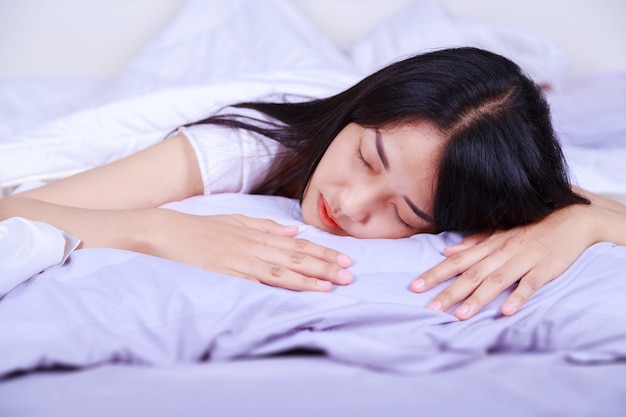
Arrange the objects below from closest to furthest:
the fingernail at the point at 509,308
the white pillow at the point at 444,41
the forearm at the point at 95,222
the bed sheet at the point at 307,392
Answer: the bed sheet at the point at 307,392 → the fingernail at the point at 509,308 → the forearm at the point at 95,222 → the white pillow at the point at 444,41

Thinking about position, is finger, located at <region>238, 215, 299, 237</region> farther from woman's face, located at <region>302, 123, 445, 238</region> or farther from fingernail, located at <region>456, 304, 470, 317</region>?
fingernail, located at <region>456, 304, 470, 317</region>

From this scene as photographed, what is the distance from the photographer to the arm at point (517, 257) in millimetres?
824

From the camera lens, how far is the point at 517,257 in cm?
89

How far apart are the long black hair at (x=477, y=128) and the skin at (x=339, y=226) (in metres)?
0.02

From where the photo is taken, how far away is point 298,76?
4.48ft

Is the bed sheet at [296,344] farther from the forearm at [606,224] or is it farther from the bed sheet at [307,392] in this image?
the forearm at [606,224]

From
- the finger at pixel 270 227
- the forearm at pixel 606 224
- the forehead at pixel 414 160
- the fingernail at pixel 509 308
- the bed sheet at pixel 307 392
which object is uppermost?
the forehead at pixel 414 160

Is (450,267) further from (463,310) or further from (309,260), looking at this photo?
(309,260)

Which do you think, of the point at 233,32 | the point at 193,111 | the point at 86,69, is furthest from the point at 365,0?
the point at 193,111

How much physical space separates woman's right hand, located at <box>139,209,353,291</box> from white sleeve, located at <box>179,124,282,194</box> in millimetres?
179

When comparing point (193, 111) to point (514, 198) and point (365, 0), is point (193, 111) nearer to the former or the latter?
point (514, 198)

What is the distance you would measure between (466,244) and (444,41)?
1.04m

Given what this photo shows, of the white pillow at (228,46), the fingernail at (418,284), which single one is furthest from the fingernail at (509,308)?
the white pillow at (228,46)

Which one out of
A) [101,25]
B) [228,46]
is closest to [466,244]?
[228,46]
